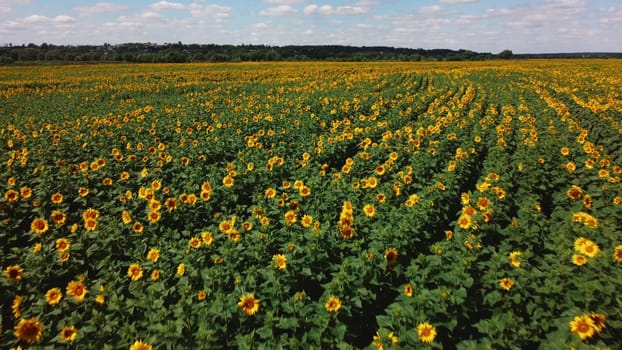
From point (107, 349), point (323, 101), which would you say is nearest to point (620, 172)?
point (107, 349)

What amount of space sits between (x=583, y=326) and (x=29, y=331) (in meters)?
4.19

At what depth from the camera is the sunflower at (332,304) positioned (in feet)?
9.31

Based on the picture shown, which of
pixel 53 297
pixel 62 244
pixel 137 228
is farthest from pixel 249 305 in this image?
pixel 62 244

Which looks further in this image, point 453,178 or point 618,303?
point 453,178

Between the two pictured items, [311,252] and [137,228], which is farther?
[137,228]

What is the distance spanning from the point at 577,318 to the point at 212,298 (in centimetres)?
292

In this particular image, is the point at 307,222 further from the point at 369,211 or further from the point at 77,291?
the point at 77,291

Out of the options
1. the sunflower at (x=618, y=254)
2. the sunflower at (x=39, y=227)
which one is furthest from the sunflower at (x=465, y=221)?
the sunflower at (x=39, y=227)

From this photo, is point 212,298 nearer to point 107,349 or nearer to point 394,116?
point 107,349

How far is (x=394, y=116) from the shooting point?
11.8 m

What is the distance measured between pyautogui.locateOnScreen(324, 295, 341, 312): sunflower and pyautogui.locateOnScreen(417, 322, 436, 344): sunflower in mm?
640

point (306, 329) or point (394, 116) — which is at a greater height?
point (394, 116)

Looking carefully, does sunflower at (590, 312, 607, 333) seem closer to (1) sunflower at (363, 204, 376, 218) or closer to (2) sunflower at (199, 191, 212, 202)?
(1) sunflower at (363, 204, 376, 218)

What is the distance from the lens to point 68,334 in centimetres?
266
